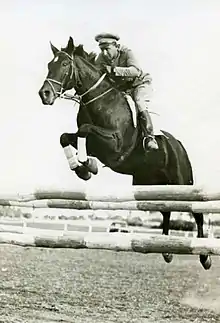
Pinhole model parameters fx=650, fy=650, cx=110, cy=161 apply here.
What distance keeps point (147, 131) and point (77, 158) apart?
0.29m

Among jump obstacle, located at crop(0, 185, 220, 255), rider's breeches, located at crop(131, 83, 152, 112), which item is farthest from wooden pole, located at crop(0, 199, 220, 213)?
rider's breeches, located at crop(131, 83, 152, 112)

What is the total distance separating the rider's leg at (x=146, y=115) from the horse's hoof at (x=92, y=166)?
20 cm

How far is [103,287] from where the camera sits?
92.9 inches

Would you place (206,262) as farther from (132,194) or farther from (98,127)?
(98,127)

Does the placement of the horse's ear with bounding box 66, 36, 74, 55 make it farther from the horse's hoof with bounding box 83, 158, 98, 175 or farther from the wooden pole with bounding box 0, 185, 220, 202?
the wooden pole with bounding box 0, 185, 220, 202

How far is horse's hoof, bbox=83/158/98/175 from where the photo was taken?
240 cm

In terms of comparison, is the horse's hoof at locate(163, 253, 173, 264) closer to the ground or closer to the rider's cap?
the ground

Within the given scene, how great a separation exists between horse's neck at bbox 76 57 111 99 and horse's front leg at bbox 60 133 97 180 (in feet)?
0.57

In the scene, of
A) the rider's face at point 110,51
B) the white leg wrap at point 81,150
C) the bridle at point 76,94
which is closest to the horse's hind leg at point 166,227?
the white leg wrap at point 81,150

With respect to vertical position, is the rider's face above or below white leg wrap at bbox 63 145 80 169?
above

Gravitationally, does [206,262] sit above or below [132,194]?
below

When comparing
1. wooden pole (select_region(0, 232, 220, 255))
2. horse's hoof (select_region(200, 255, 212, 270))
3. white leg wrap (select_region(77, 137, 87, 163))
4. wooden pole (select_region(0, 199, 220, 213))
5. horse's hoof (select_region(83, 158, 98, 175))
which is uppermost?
white leg wrap (select_region(77, 137, 87, 163))

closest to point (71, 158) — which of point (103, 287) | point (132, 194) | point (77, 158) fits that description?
point (77, 158)

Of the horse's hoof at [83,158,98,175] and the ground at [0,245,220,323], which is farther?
the horse's hoof at [83,158,98,175]
